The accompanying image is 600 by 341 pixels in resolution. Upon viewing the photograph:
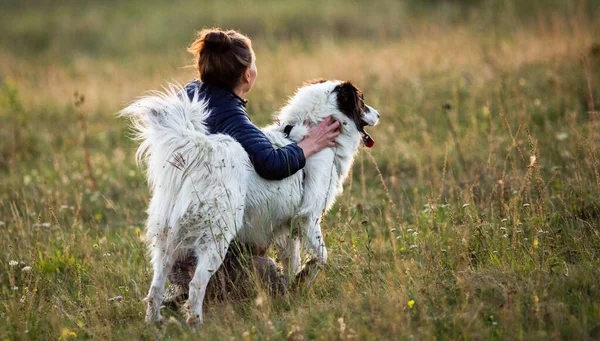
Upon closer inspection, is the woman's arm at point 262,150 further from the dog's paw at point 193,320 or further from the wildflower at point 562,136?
the wildflower at point 562,136

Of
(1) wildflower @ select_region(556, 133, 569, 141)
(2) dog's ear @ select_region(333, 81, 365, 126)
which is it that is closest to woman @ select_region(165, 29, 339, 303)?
(2) dog's ear @ select_region(333, 81, 365, 126)

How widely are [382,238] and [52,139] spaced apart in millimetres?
6593

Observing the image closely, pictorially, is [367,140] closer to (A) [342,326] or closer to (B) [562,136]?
(A) [342,326]

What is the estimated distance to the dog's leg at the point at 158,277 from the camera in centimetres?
393

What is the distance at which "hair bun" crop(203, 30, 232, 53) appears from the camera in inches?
163

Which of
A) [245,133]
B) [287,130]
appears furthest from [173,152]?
[287,130]

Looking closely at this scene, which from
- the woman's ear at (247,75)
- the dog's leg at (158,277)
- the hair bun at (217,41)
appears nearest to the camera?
the dog's leg at (158,277)

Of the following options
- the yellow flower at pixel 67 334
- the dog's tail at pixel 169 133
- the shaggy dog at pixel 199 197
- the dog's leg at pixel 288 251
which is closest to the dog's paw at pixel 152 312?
the shaggy dog at pixel 199 197

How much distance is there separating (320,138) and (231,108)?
708mm

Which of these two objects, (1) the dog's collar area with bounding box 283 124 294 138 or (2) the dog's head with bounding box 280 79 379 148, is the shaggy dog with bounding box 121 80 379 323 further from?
(2) the dog's head with bounding box 280 79 379 148

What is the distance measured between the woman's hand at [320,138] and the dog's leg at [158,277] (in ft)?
3.95

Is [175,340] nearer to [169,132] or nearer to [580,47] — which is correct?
[169,132]

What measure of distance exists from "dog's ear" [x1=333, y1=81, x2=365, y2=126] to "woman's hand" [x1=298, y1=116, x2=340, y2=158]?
153mm

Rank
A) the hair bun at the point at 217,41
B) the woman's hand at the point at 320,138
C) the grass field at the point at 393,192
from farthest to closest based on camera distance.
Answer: the woman's hand at the point at 320,138, the hair bun at the point at 217,41, the grass field at the point at 393,192
